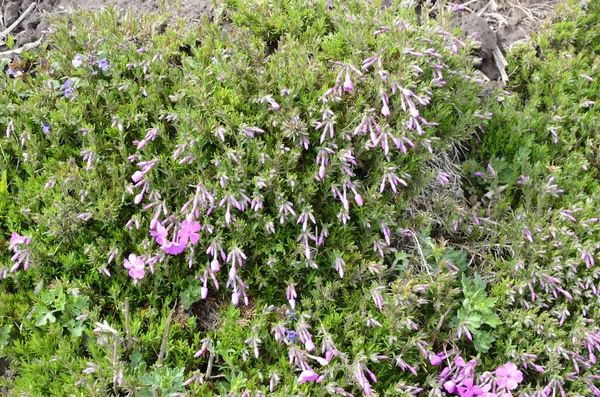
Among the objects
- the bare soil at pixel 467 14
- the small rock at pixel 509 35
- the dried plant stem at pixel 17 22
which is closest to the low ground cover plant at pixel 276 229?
the bare soil at pixel 467 14

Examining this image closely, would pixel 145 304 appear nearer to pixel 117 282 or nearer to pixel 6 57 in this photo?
pixel 117 282

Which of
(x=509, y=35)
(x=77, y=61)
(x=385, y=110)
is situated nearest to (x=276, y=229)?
(x=385, y=110)

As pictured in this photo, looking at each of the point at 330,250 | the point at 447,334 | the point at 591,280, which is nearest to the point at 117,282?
the point at 330,250

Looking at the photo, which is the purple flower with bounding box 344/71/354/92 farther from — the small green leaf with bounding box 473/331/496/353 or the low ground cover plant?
the small green leaf with bounding box 473/331/496/353

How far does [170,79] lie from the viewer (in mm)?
3725

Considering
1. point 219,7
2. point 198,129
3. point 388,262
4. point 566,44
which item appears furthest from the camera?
point 566,44

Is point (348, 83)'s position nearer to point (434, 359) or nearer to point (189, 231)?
point (189, 231)

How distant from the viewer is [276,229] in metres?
3.38

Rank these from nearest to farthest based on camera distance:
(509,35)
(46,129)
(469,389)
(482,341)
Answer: (469,389) < (482,341) < (46,129) < (509,35)

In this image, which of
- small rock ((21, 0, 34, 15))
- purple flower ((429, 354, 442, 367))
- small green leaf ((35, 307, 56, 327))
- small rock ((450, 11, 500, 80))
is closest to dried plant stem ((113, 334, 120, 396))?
small green leaf ((35, 307, 56, 327))

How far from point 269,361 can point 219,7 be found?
8.38ft

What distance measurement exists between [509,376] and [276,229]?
1.56 meters

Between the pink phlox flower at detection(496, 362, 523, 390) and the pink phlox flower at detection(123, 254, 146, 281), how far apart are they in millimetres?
2074

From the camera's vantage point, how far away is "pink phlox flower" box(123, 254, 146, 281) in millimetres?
3096
